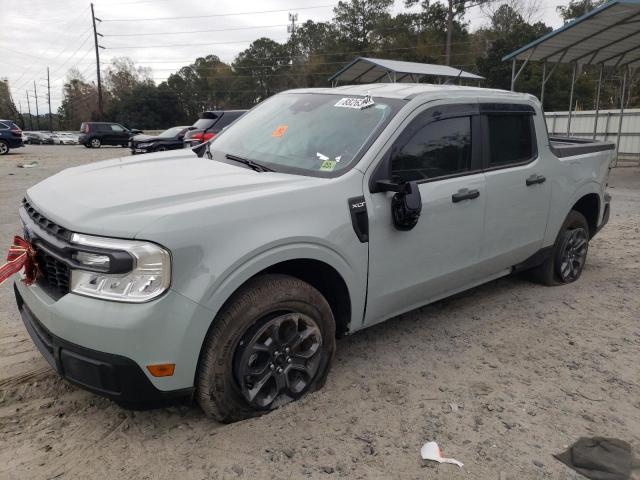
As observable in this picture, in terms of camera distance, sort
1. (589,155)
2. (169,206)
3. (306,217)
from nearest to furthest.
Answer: (169,206)
(306,217)
(589,155)

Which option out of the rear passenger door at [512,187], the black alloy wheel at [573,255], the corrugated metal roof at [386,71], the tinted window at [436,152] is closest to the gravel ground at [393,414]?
the rear passenger door at [512,187]

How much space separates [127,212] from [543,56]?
52.8ft

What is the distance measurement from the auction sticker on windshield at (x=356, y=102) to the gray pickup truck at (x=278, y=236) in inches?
0.6

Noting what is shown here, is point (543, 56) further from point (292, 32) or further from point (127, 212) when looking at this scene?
point (292, 32)

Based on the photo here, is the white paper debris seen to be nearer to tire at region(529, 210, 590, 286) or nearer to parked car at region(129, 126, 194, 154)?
tire at region(529, 210, 590, 286)

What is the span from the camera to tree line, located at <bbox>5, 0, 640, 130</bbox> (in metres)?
39.2

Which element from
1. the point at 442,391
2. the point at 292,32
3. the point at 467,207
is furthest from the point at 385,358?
the point at 292,32

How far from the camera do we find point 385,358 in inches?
141

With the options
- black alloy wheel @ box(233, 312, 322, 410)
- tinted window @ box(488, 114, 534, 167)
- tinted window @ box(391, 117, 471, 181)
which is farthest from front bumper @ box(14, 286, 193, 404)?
tinted window @ box(488, 114, 534, 167)

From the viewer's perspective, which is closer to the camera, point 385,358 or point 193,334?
point 193,334

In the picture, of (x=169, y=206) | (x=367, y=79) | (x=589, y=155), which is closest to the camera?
(x=169, y=206)

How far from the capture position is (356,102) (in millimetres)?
3551

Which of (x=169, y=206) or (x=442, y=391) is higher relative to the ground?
(x=169, y=206)

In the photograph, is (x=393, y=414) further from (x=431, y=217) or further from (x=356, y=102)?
(x=356, y=102)
